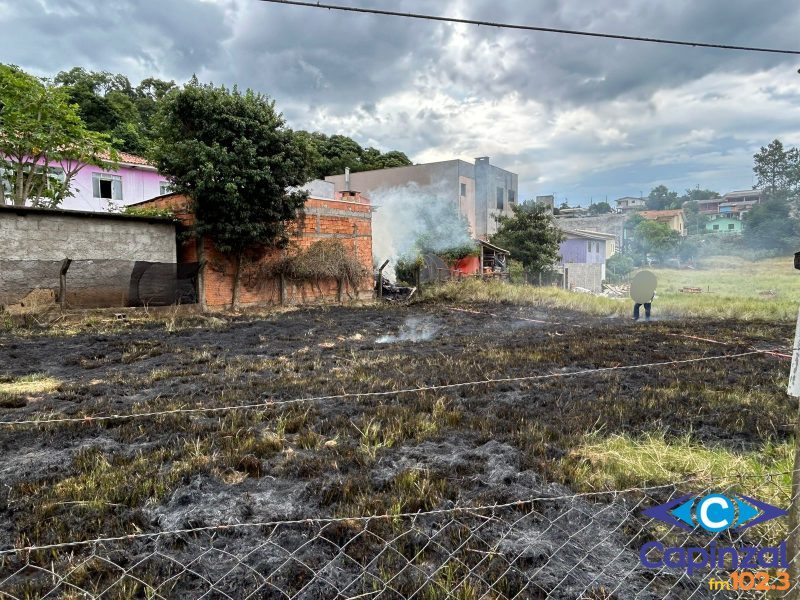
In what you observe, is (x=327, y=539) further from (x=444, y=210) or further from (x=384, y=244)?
(x=444, y=210)

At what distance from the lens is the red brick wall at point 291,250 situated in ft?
45.5

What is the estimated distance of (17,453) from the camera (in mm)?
3428

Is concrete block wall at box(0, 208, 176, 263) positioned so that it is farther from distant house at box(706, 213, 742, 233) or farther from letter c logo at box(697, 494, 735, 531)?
distant house at box(706, 213, 742, 233)

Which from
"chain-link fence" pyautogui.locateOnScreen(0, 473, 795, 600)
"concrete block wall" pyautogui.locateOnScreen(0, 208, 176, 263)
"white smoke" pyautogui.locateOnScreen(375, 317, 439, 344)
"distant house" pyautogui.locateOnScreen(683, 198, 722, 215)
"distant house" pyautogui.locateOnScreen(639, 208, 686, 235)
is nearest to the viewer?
"chain-link fence" pyautogui.locateOnScreen(0, 473, 795, 600)

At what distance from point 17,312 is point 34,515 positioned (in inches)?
392

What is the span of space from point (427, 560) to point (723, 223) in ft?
197

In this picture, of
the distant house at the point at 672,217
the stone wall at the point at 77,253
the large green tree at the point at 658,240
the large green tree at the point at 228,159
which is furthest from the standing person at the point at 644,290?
the distant house at the point at 672,217

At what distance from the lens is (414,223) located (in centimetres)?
2619

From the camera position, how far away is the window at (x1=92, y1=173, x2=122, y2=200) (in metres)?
22.6

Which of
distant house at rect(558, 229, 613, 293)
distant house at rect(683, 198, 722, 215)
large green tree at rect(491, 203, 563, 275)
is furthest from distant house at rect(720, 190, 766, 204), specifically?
large green tree at rect(491, 203, 563, 275)

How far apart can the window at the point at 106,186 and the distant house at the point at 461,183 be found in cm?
1303

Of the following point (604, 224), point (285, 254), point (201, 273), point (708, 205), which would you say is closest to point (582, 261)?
point (604, 224)

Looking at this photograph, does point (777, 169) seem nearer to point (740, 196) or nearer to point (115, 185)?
point (740, 196)

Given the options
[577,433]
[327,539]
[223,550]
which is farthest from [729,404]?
[223,550]
